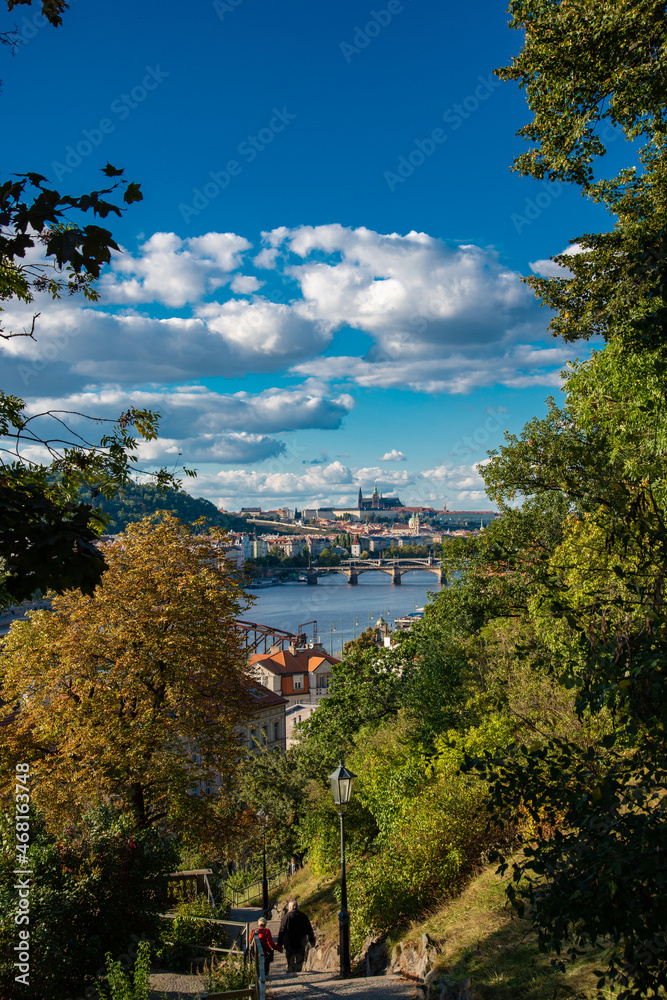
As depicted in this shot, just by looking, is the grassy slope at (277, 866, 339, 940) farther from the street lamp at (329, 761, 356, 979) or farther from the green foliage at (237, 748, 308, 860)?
the street lamp at (329, 761, 356, 979)

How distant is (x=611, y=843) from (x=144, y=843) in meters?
5.97

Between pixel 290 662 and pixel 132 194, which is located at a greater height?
pixel 132 194

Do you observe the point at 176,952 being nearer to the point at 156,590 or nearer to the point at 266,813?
the point at 156,590

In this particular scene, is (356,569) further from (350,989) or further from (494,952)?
(494,952)

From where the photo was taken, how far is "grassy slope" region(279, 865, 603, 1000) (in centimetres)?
504

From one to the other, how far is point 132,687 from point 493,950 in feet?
19.5

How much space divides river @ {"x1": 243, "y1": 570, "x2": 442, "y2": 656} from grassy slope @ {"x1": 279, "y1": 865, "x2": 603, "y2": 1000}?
62885 millimetres

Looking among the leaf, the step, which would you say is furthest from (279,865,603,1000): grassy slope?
the leaf

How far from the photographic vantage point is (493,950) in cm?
609

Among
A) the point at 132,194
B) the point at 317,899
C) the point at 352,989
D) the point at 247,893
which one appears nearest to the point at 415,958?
the point at 352,989

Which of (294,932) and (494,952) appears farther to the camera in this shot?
(294,932)

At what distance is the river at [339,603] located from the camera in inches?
3499

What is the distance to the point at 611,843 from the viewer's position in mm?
2697

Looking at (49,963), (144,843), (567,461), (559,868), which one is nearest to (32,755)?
(144,843)
